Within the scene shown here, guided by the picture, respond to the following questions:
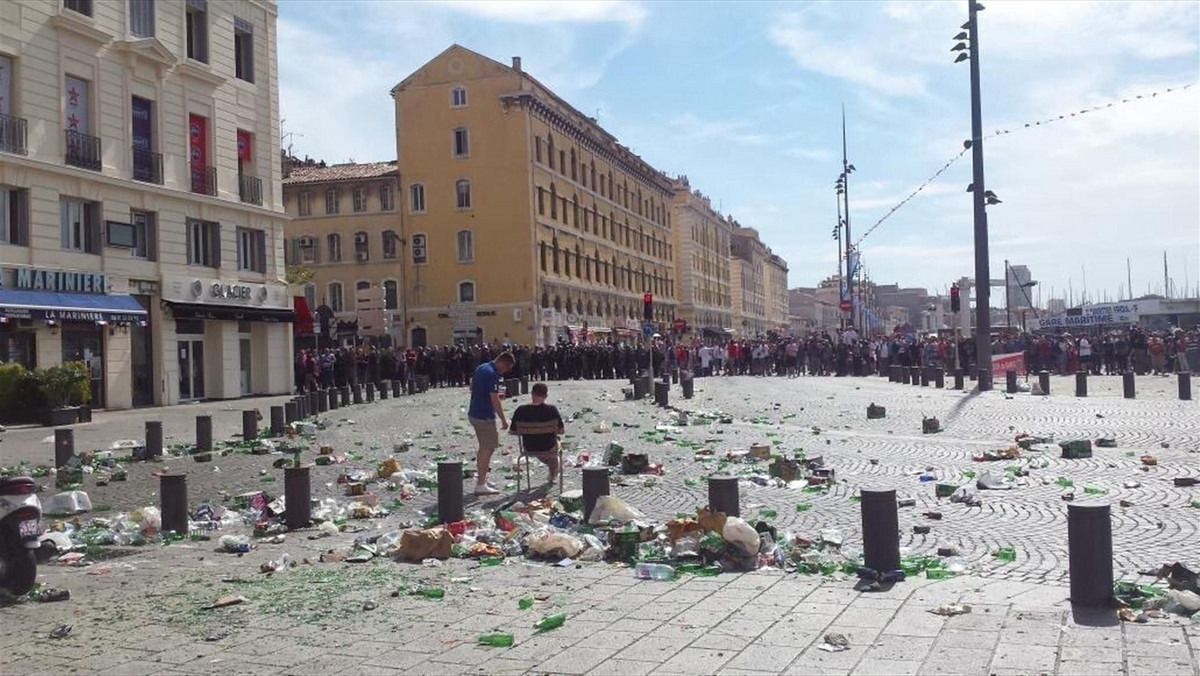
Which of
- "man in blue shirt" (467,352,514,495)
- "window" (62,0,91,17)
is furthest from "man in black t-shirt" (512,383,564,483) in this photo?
"window" (62,0,91,17)

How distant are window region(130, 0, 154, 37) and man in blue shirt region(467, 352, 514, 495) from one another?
2363 centimetres

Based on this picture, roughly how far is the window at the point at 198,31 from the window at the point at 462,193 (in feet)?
92.5

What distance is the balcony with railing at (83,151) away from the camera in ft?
96.6

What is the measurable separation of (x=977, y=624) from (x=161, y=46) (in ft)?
104

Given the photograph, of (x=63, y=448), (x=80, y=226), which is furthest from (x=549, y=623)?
(x=80, y=226)

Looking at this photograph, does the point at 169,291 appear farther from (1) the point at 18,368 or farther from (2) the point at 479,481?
(2) the point at 479,481

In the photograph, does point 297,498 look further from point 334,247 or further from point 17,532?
point 334,247

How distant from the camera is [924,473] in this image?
44.0ft

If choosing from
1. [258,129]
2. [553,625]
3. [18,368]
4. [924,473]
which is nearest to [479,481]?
[924,473]

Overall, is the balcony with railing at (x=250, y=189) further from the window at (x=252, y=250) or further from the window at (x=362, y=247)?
the window at (x=362, y=247)

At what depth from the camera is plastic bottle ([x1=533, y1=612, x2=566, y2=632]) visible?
6.61 m

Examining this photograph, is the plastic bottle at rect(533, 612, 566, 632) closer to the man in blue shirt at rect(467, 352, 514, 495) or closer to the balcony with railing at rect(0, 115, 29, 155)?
the man in blue shirt at rect(467, 352, 514, 495)

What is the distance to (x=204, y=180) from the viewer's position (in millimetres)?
35281

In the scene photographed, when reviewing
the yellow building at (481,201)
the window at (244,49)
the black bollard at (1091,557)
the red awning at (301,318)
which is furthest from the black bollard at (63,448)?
the yellow building at (481,201)
